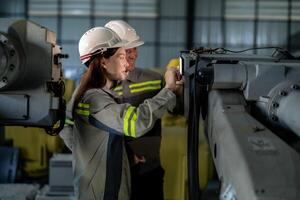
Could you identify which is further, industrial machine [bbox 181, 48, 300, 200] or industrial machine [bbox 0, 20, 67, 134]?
industrial machine [bbox 0, 20, 67, 134]

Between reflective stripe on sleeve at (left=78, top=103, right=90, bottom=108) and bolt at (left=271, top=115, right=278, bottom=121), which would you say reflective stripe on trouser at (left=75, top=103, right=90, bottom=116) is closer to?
reflective stripe on sleeve at (left=78, top=103, right=90, bottom=108)

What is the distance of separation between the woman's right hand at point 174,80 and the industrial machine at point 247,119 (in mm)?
55

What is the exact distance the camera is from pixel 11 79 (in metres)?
1.63

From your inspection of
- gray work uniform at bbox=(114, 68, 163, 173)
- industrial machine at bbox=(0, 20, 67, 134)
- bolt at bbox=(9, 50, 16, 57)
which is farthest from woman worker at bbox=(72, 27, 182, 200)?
gray work uniform at bbox=(114, 68, 163, 173)

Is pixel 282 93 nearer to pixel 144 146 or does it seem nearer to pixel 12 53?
pixel 12 53

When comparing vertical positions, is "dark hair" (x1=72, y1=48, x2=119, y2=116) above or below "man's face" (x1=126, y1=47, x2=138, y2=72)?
below

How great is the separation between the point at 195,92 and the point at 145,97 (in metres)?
1.11

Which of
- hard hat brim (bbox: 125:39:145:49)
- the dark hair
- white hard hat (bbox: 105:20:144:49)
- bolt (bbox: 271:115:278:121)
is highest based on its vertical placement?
white hard hat (bbox: 105:20:144:49)

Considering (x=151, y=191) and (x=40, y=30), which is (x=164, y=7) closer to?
(x=151, y=191)

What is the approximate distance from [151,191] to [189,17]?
8.00 meters

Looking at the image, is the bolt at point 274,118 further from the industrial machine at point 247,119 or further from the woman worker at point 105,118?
the woman worker at point 105,118

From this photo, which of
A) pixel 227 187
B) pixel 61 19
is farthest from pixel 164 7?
pixel 227 187

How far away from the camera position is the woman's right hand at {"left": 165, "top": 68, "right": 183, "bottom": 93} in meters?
1.94

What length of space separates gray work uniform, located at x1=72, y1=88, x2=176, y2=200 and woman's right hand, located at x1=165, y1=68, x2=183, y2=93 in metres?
0.03
